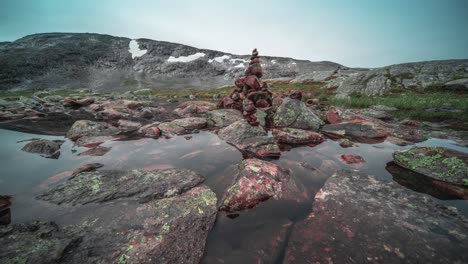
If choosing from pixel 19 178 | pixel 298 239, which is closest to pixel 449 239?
pixel 298 239

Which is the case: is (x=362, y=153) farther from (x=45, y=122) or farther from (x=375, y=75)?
(x=375, y=75)

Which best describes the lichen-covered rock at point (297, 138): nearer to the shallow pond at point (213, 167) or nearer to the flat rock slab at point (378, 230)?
the shallow pond at point (213, 167)

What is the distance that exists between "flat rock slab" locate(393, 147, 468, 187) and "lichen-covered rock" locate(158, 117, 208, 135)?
29.7 ft

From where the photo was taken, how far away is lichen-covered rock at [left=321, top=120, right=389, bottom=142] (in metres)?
8.76

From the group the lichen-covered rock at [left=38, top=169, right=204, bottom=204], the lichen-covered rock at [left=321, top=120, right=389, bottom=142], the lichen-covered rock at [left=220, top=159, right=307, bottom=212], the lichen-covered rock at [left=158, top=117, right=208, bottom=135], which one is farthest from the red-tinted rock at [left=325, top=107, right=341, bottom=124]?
the lichen-covered rock at [left=38, top=169, right=204, bottom=204]

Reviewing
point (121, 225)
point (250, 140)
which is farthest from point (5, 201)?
point (250, 140)

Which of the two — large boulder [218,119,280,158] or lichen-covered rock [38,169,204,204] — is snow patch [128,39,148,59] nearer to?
large boulder [218,119,280,158]

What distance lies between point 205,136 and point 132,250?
22.6 ft

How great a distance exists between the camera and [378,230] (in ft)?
10.5

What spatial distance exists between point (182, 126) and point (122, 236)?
321 inches

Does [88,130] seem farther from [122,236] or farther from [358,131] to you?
[358,131]

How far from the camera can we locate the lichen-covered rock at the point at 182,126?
32.5 feet

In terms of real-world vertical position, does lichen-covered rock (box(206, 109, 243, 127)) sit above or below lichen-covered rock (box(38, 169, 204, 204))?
above

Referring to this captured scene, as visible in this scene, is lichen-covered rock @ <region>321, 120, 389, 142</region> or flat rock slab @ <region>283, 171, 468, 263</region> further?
lichen-covered rock @ <region>321, 120, 389, 142</region>
